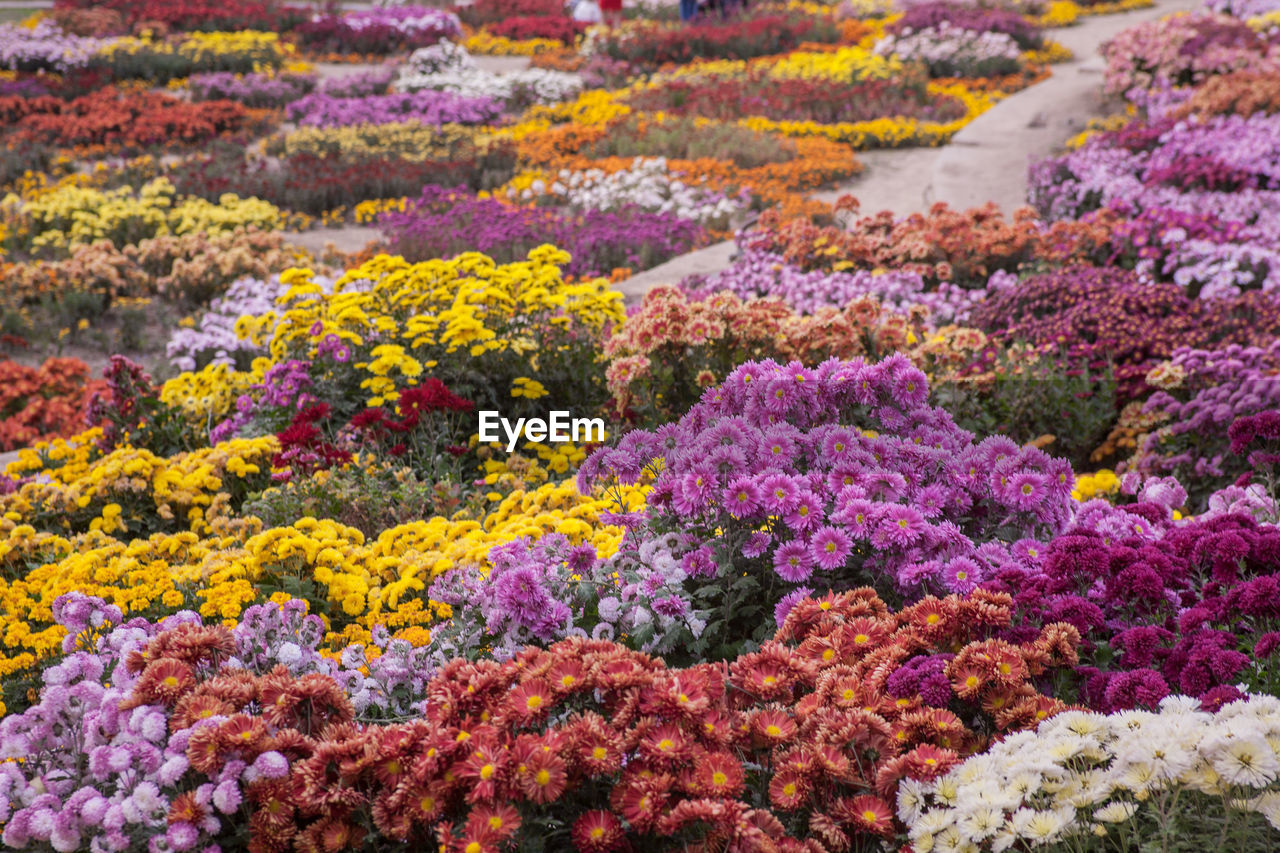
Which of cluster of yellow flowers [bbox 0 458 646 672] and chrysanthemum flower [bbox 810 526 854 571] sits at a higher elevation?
chrysanthemum flower [bbox 810 526 854 571]

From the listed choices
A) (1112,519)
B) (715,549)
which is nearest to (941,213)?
(1112,519)

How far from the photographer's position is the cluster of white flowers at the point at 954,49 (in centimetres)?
1702

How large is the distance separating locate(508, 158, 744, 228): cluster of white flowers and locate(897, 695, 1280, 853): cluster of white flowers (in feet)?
27.7

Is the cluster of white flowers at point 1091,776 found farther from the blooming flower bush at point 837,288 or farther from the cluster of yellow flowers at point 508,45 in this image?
the cluster of yellow flowers at point 508,45

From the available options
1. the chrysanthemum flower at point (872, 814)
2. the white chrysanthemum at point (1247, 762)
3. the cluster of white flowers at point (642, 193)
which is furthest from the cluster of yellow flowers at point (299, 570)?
the cluster of white flowers at point (642, 193)

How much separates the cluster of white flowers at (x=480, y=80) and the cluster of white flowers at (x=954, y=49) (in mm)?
5547

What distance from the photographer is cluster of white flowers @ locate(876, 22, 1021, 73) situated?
55.8ft

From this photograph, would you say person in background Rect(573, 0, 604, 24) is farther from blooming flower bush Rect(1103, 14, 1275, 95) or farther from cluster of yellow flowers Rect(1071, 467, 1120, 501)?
cluster of yellow flowers Rect(1071, 467, 1120, 501)

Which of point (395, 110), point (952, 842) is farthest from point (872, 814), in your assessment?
point (395, 110)

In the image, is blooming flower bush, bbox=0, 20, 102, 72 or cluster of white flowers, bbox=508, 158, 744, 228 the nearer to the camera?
cluster of white flowers, bbox=508, 158, 744, 228

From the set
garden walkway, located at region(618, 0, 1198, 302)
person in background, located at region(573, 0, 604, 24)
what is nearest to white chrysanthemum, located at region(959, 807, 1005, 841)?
garden walkway, located at region(618, 0, 1198, 302)

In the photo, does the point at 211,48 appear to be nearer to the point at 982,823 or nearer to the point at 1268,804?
the point at 982,823

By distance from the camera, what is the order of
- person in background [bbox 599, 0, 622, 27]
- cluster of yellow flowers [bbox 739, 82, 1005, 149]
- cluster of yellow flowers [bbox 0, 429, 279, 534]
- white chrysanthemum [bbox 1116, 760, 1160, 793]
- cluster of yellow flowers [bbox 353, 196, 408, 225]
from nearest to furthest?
white chrysanthemum [bbox 1116, 760, 1160, 793]
cluster of yellow flowers [bbox 0, 429, 279, 534]
cluster of yellow flowers [bbox 353, 196, 408, 225]
cluster of yellow flowers [bbox 739, 82, 1005, 149]
person in background [bbox 599, 0, 622, 27]

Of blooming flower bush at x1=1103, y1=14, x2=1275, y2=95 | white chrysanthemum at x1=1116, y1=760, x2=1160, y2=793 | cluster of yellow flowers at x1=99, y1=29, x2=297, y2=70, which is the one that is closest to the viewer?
white chrysanthemum at x1=1116, y1=760, x2=1160, y2=793
